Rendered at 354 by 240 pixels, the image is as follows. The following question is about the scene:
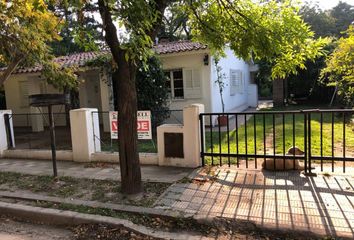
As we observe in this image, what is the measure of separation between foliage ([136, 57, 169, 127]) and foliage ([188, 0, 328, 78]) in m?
4.67

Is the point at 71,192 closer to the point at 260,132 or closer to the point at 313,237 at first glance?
the point at 313,237

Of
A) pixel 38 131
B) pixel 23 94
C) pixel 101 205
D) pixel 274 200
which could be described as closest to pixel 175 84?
pixel 38 131

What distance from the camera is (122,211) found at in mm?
4594

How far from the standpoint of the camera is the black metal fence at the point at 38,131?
1015cm

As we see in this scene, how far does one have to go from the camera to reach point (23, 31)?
292 inches

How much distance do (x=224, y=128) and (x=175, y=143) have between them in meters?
5.72

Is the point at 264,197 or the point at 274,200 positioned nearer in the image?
the point at 274,200

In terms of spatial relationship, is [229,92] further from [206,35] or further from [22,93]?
[22,93]

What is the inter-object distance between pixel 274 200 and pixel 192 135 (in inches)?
88.9

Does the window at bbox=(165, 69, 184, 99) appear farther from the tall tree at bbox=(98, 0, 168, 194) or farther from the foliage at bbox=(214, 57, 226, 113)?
the tall tree at bbox=(98, 0, 168, 194)

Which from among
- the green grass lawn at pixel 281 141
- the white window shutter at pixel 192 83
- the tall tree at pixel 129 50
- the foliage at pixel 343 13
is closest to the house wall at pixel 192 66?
the white window shutter at pixel 192 83

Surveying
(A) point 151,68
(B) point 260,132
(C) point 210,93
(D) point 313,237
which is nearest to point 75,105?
(A) point 151,68

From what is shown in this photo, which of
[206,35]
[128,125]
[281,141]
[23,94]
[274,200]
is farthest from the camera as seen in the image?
[23,94]

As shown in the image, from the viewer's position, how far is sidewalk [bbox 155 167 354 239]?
3.94 m
